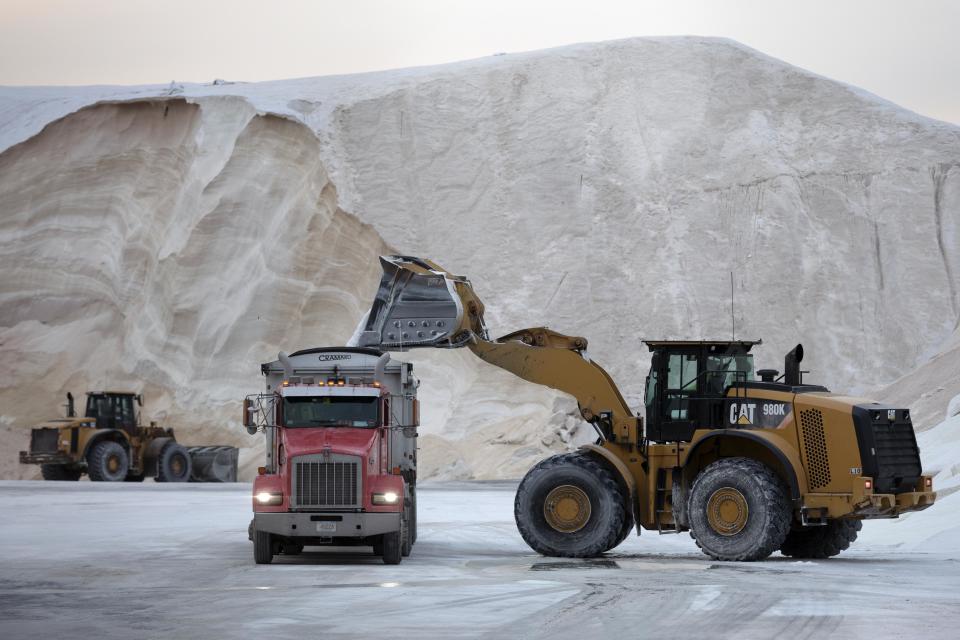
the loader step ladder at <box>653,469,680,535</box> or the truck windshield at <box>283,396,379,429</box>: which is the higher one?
the truck windshield at <box>283,396,379,429</box>

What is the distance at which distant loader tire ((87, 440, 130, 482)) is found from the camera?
38.5m

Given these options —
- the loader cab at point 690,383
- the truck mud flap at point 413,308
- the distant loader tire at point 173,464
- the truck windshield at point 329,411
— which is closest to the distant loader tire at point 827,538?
the loader cab at point 690,383

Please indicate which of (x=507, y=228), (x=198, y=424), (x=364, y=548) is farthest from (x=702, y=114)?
(x=364, y=548)

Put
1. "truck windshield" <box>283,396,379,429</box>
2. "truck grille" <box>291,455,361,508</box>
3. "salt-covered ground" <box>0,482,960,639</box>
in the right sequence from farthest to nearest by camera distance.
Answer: "truck windshield" <box>283,396,379,429</box>, "truck grille" <box>291,455,361,508</box>, "salt-covered ground" <box>0,482,960,639</box>

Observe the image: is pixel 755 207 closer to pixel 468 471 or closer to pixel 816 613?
pixel 468 471

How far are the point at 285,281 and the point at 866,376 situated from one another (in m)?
19.4

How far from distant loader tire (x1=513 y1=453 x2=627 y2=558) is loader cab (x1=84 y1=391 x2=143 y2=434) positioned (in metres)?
23.6

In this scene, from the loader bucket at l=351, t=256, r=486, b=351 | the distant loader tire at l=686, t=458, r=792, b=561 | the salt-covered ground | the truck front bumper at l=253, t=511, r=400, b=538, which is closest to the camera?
the salt-covered ground

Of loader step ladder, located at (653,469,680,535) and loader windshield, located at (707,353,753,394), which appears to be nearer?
loader step ladder, located at (653,469,680,535)

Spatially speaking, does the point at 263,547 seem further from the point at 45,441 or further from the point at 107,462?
the point at 45,441

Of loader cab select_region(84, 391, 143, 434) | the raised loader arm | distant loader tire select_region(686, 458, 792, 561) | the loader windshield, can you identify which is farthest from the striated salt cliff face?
distant loader tire select_region(686, 458, 792, 561)

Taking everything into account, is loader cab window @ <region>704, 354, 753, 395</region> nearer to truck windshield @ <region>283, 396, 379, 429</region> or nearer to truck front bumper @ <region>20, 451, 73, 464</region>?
truck windshield @ <region>283, 396, 379, 429</region>

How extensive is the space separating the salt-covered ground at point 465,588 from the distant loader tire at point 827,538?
0.29m

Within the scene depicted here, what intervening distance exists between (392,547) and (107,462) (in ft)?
78.0
